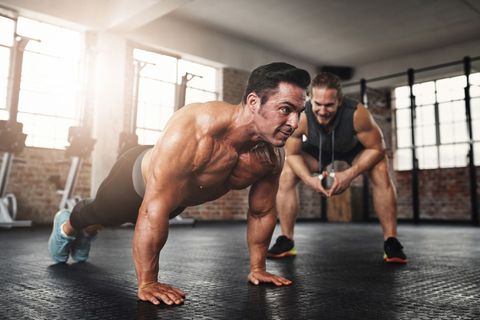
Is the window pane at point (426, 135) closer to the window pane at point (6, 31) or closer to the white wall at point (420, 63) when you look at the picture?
the white wall at point (420, 63)

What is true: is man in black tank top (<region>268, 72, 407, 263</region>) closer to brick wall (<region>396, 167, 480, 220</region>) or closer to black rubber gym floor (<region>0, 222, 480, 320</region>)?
black rubber gym floor (<region>0, 222, 480, 320</region>)

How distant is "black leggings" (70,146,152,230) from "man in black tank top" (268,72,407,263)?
99 centimetres

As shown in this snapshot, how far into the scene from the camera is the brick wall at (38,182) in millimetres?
5527

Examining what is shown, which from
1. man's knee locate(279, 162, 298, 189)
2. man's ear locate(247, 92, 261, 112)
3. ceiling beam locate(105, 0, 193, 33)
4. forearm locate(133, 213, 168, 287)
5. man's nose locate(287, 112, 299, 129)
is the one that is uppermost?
ceiling beam locate(105, 0, 193, 33)

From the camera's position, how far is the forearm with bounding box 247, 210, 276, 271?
167cm

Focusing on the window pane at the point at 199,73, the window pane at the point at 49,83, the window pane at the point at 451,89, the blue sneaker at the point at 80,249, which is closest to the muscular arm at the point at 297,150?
the blue sneaker at the point at 80,249

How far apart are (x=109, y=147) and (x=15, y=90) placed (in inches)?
66.9

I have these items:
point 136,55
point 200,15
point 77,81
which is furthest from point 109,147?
point 200,15

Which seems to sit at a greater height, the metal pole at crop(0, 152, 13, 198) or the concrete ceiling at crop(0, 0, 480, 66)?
the concrete ceiling at crop(0, 0, 480, 66)

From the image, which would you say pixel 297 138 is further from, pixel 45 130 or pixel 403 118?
pixel 403 118

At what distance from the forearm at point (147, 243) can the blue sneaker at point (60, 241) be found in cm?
87

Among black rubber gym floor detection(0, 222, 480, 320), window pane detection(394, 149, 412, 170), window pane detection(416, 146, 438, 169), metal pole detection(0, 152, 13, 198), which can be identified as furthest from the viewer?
window pane detection(394, 149, 412, 170)

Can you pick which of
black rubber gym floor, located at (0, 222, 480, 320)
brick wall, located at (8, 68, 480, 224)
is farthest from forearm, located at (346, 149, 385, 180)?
brick wall, located at (8, 68, 480, 224)

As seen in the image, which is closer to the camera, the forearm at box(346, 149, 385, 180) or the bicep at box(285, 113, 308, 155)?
the forearm at box(346, 149, 385, 180)
